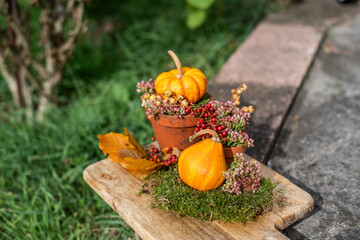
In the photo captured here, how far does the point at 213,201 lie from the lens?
4.89 feet

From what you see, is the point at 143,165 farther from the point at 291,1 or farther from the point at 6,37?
the point at 291,1

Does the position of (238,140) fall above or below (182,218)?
above

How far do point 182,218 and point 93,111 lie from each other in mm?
1924

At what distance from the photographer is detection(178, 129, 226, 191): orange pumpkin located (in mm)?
1467

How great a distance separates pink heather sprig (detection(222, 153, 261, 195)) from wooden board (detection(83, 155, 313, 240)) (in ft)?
0.45

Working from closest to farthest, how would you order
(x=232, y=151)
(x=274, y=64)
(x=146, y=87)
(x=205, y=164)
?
(x=205, y=164), (x=232, y=151), (x=146, y=87), (x=274, y=64)

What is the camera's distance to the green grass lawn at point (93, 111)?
230 cm

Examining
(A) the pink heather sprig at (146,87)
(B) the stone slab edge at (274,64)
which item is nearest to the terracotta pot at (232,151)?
(A) the pink heather sprig at (146,87)

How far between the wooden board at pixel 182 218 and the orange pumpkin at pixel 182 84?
486 mm

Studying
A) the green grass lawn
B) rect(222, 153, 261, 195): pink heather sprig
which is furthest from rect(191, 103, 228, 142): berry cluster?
the green grass lawn

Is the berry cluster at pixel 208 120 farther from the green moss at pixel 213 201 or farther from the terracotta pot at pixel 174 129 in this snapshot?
the green moss at pixel 213 201

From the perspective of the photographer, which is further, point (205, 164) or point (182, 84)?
point (182, 84)

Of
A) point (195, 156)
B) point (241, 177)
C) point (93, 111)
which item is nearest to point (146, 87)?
point (195, 156)

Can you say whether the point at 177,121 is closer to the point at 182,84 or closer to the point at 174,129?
the point at 174,129
